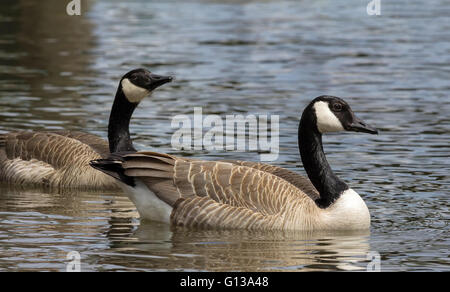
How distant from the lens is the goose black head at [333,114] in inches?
485

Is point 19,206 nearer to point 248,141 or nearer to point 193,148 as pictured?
point 193,148

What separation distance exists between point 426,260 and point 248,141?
6881 millimetres

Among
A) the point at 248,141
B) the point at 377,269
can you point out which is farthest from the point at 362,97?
the point at 377,269

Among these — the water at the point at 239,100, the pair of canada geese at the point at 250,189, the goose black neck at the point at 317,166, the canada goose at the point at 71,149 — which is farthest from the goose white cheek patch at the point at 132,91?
the goose black neck at the point at 317,166

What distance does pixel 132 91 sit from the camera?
14734 mm

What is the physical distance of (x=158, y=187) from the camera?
1229 cm

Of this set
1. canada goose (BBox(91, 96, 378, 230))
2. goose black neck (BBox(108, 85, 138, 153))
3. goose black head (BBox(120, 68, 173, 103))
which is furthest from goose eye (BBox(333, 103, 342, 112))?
goose black neck (BBox(108, 85, 138, 153))

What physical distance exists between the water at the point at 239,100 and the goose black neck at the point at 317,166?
52 centimetres

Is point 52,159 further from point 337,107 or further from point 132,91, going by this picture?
point 337,107

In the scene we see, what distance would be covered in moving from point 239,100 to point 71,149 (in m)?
7.03

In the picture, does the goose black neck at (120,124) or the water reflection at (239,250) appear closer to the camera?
the water reflection at (239,250)

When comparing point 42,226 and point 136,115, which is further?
point 136,115

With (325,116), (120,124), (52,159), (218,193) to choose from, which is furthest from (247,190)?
(52,159)

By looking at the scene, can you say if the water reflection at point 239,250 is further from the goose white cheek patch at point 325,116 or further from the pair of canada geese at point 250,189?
the goose white cheek patch at point 325,116
